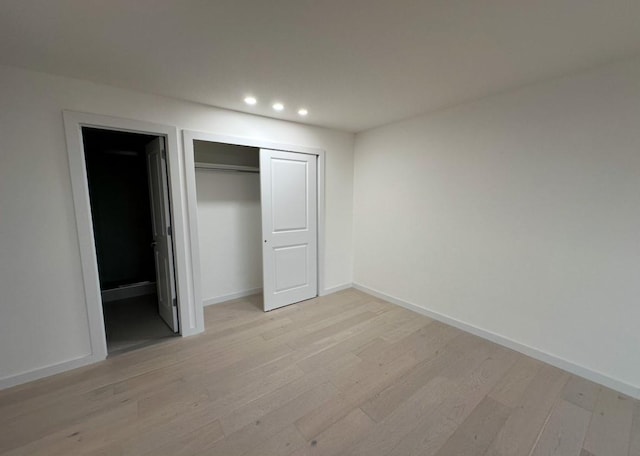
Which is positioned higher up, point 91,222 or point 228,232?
point 91,222

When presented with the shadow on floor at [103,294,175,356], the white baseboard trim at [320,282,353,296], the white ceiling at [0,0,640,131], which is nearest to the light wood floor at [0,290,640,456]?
the shadow on floor at [103,294,175,356]

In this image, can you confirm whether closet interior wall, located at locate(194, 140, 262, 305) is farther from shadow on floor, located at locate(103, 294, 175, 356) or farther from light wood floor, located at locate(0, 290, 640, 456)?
light wood floor, located at locate(0, 290, 640, 456)

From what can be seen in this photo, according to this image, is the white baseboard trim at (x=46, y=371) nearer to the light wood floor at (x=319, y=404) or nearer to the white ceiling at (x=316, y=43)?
the light wood floor at (x=319, y=404)

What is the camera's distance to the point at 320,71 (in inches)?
78.8

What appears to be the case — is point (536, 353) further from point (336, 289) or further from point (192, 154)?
point (192, 154)

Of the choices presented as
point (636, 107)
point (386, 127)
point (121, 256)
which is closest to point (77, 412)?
point (121, 256)

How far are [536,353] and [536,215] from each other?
4.13 feet

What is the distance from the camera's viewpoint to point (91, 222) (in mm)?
2230

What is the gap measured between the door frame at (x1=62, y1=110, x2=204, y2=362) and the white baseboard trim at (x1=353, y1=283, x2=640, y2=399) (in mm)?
2623

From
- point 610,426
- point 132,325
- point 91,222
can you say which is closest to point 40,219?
point 91,222

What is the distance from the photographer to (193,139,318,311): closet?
3.30 m

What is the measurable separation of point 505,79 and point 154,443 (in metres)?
3.63

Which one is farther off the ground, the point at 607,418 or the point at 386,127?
the point at 386,127

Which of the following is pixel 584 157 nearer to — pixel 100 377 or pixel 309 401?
pixel 309 401
